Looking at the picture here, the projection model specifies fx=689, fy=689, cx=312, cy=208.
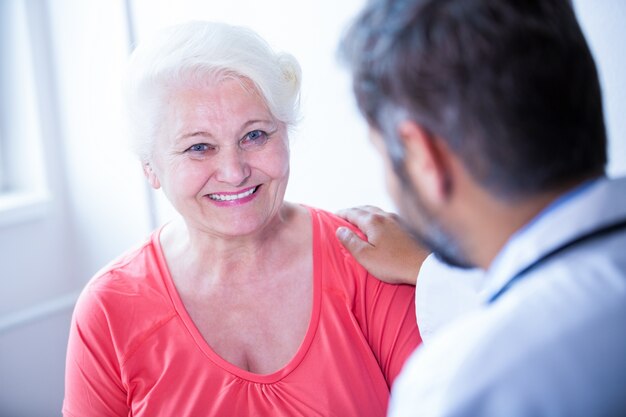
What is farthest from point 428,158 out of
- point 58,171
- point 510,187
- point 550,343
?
point 58,171

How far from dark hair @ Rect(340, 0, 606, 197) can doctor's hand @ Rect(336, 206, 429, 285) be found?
715 millimetres

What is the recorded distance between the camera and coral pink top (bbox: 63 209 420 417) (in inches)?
58.7

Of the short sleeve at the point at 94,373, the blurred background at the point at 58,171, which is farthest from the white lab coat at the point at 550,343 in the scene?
the blurred background at the point at 58,171

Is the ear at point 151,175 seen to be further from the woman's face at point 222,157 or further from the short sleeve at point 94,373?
the short sleeve at point 94,373

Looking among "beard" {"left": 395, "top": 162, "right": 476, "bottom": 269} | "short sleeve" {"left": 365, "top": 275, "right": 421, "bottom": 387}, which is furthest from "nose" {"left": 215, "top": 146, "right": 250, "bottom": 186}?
"beard" {"left": 395, "top": 162, "right": 476, "bottom": 269}

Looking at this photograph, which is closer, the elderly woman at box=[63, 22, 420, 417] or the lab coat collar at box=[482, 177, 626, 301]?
the lab coat collar at box=[482, 177, 626, 301]

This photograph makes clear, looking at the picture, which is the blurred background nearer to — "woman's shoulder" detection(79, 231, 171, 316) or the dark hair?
"woman's shoulder" detection(79, 231, 171, 316)

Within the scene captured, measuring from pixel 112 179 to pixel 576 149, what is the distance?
221cm

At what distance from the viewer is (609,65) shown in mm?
1349

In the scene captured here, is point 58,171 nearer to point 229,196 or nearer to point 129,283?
point 129,283

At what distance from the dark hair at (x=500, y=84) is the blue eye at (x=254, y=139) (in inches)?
30.6

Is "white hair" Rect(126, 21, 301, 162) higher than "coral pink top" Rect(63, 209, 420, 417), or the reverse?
"white hair" Rect(126, 21, 301, 162)

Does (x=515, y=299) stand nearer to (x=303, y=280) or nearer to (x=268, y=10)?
(x=303, y=280)

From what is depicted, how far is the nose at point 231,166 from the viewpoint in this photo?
153 centimetres
